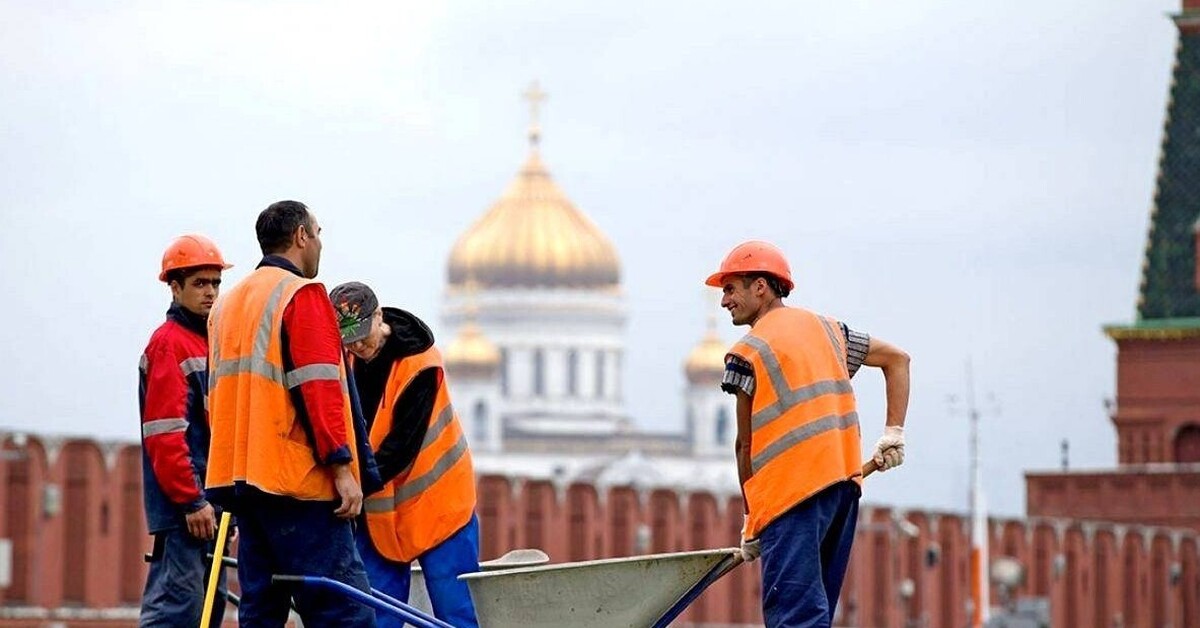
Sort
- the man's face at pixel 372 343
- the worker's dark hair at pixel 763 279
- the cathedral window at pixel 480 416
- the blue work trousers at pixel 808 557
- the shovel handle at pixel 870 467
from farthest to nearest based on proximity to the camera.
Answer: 1. the cathedral window at pixel 480 416
2. the man's face at pixel 372 343
3. the shovel handle at pixel 870 467
4. the worker's dark hair at pixel 763 279
5. the blue work trousers at pixel 808 557

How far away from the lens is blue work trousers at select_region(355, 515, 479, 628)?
36.6ft

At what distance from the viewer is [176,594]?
11.2 metres

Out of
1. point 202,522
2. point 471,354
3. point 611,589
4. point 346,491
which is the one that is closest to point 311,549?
point 346,491

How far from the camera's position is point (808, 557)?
9.98 meters

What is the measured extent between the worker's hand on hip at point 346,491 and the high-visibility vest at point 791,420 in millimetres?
1168

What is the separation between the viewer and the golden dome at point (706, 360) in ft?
618

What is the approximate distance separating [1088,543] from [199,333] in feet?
204

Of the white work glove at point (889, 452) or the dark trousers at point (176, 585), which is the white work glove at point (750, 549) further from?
the dark trousers at point (176, 585)

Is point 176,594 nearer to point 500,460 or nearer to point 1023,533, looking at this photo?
point 1023,533

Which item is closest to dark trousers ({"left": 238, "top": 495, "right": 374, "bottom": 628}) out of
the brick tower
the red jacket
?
the red jacket

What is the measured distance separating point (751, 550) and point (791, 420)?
0.39m

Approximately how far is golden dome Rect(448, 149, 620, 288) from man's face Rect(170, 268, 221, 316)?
177 m

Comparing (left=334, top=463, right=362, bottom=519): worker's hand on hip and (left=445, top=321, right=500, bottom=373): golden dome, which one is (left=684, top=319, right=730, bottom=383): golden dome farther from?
(left=334, top=463, right=362, bottom=519): worker's hand on hip

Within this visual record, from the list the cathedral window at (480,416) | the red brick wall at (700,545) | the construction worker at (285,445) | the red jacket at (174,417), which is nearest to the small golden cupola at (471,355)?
the cathedral window at (480,416)
